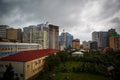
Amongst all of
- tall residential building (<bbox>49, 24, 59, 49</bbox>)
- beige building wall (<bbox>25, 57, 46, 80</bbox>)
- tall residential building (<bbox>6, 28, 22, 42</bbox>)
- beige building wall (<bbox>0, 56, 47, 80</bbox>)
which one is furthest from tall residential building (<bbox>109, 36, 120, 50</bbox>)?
beige building wall (<bbox>0, 56, 47, 80</bbox>)

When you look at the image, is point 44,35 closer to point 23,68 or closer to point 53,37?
point 53,37

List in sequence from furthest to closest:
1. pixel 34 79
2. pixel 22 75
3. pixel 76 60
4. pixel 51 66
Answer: pixel 76 60 → pixel 51 66 → pixel 34 79 → pixel 22 75

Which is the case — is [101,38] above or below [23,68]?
above

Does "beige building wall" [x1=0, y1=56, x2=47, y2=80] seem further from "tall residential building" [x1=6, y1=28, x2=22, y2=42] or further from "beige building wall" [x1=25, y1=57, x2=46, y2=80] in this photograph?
"tall residential building" [x1=6, y1=28, x2=22, y2=42]

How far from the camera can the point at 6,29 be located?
39.0 meters

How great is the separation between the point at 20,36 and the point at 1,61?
30632 mm

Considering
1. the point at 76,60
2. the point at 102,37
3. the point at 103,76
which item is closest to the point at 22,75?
the point at 103,76

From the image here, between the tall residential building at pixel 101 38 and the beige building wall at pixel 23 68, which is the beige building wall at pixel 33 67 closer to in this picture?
the beige building wall at pixel 23 68

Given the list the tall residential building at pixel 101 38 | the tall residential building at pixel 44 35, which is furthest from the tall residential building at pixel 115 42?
the tall residential building at pixel 44 35

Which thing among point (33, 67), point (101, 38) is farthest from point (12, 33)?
point (101, 38)

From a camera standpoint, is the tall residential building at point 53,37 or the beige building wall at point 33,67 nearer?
the beige building wall at point 33,67

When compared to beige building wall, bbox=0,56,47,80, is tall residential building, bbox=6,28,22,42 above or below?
above

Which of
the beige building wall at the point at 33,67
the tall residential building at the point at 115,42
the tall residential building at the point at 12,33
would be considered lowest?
the beige building wall at the point at 33,67

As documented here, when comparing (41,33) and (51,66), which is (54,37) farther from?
(51,66)
